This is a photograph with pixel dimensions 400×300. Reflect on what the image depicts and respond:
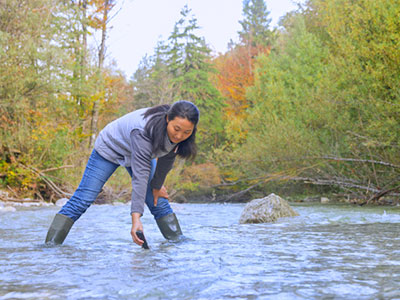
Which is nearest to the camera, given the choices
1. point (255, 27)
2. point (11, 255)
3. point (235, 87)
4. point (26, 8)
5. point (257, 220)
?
point (11, 255)

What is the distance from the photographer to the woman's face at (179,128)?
3.25m

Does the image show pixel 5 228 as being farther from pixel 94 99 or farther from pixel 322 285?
pixel 94 99

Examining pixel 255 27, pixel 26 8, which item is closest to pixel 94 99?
pixel 26 8

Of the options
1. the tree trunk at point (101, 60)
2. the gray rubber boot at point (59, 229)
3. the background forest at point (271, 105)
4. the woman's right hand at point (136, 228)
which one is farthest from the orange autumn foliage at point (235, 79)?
the woman's right hand at point (136, 228)

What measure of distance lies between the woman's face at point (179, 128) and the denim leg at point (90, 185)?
0.78 metres

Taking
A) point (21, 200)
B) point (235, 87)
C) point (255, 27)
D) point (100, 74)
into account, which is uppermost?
point (255, 27)

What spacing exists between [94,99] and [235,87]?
12918mm

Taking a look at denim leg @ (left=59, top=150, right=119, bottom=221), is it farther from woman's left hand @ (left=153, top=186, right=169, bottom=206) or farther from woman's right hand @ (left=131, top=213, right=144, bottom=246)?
woman's right hand @ (left=131, top=213, right=144, bottom=246)

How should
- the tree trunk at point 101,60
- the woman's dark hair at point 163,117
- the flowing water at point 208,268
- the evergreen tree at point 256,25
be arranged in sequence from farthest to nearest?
the evergreen tree at point 256,25
the tree trunk at point 101,60
the woman's dark hair at point 163,117
the flowing water at point 208,268

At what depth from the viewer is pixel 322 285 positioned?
2176 millimetres

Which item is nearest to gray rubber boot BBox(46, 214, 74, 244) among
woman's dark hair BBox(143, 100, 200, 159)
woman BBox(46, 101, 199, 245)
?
woman BBox(46, 101, 199, 245)

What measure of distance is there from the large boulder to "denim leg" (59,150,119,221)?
3.03m

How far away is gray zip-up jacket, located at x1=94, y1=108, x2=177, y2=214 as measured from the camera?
3.30m

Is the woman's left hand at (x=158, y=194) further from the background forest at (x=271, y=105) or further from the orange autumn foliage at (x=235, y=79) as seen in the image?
the orange autumn foliage at (x=235, y=79)
